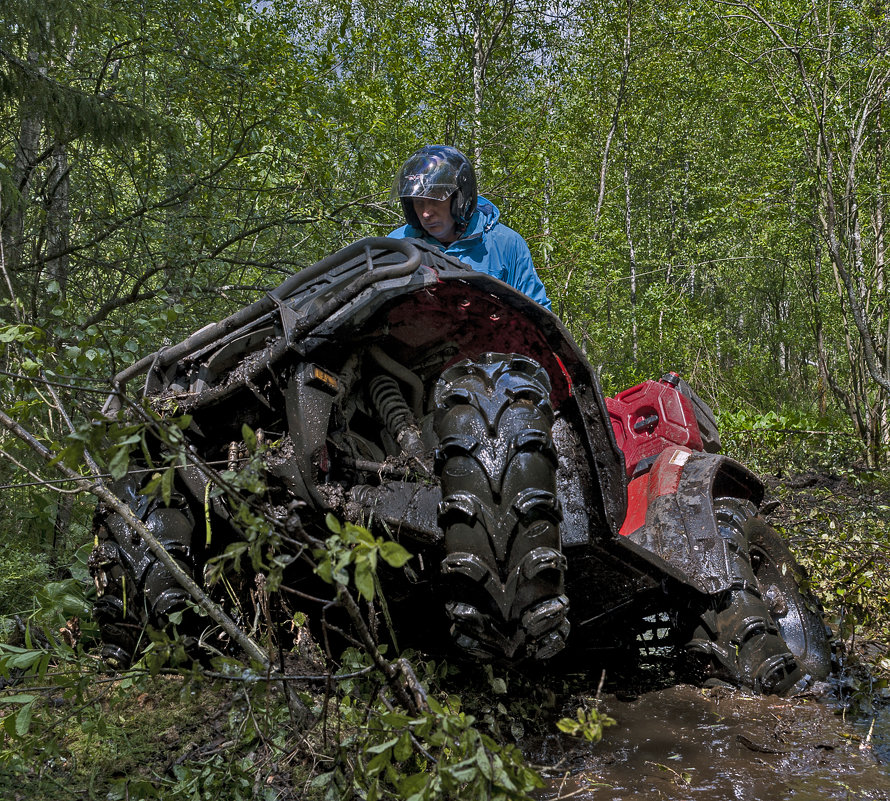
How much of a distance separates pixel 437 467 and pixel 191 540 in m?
1.14

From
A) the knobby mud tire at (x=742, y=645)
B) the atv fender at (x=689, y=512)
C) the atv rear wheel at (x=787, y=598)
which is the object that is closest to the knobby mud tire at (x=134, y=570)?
the atv fender at (x=689, y=512)

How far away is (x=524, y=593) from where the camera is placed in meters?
2.38

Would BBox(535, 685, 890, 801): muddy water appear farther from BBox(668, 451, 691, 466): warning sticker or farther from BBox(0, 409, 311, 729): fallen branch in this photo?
BBox(668, 451, 691, 466): warning sticker

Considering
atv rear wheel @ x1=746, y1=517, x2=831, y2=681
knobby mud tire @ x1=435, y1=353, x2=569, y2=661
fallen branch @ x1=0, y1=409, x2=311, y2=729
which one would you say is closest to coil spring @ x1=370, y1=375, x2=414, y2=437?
knobby mud tire @ x1=435, y1=353, x2=569, y2=661

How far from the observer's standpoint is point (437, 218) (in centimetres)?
422

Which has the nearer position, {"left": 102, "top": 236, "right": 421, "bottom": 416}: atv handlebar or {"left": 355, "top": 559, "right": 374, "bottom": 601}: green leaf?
{"left": 355, "top": 559, "right": 374, "bottom": 601}: green leaf

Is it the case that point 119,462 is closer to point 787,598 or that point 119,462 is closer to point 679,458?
point 679,458

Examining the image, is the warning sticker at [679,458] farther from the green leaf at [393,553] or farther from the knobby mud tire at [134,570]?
the green leaf at [393,553]

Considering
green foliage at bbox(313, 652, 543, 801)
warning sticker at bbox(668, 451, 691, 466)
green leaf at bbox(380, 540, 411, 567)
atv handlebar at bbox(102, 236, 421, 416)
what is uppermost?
atv handlebar at bbox(102, 236, 421, 416)

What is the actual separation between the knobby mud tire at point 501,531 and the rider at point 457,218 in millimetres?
1673

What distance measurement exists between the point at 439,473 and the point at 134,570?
48.8 inches

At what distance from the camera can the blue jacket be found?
4207 mm

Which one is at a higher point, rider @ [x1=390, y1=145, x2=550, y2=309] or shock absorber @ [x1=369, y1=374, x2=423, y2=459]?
rider @ [x1=390, y1=145, x2=550, y2=309]

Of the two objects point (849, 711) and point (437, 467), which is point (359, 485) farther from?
point (849, 711)
